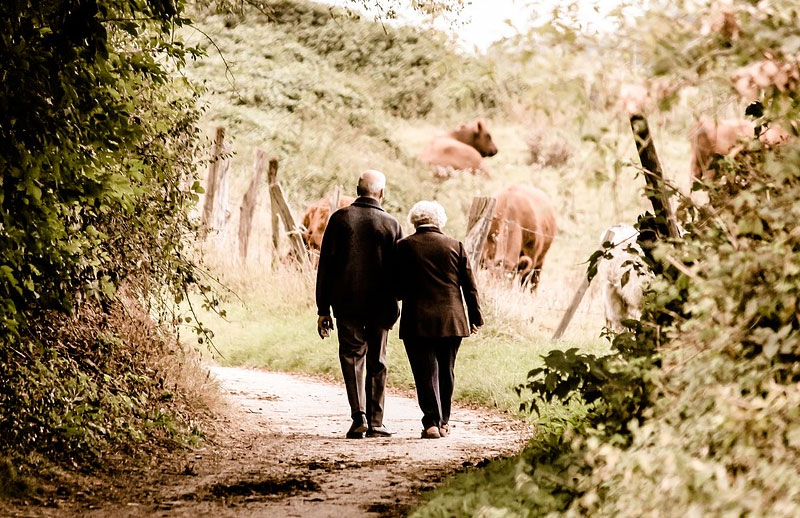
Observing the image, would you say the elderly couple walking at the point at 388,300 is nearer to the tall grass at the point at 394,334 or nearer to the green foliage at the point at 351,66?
the tall grass at the point at 394,334

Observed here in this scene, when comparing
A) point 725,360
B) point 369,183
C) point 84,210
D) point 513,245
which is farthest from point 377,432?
point 513,245

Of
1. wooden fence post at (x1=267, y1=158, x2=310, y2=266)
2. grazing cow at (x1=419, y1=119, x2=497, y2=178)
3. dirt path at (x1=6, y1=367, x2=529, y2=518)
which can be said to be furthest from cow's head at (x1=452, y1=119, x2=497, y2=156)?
dirt path at (x1=6, y1=367, x2=529, y2=518)

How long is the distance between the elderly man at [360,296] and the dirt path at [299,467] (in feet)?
1.24

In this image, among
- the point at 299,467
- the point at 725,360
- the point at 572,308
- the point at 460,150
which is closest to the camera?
the point at 725,360

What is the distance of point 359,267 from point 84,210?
8.10 feet

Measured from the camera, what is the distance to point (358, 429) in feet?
28.3

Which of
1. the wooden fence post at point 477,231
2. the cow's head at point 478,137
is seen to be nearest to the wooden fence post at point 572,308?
the wooden fence post at point 477,231

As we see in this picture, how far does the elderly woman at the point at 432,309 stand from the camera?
859cm

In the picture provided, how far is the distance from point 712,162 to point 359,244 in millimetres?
3909

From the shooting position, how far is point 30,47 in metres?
5.27

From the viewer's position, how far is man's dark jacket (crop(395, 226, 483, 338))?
28.2 feet

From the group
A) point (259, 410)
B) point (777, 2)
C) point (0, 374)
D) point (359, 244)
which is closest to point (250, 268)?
point (259, 410)

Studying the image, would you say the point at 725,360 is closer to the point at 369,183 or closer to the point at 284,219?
the point at 369,183

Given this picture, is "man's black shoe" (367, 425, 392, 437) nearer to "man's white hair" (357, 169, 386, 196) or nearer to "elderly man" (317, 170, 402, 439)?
"elderly man" (317, 170, 402, 439)
